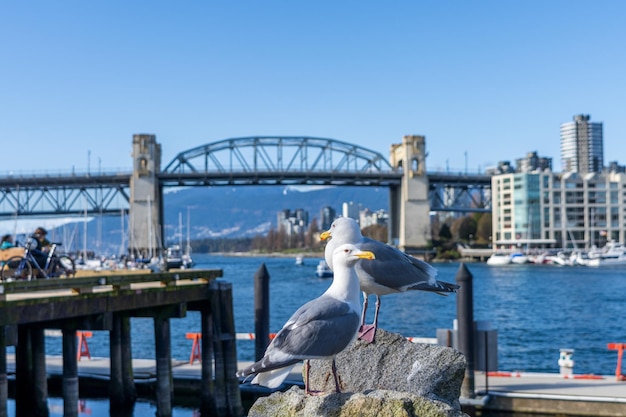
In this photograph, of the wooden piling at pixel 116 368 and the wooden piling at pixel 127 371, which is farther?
the wooden piling at pixel 127 371

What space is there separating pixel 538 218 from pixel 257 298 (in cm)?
14137

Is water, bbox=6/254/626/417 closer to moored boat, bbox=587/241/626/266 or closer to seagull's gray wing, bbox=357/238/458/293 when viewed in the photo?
seagull's gray wing, bbox=357/238/458/293

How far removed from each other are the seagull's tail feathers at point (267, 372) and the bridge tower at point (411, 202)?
133 metres

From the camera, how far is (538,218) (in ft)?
513

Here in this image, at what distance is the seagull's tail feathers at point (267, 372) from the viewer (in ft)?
17.7

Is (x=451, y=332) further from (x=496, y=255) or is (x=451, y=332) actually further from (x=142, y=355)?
(x=496, y=255)

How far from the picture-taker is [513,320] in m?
49.0

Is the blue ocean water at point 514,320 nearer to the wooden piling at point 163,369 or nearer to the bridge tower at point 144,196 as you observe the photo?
the wooden piling at point 163,369

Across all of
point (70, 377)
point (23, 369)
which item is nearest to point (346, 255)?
point (70, 377)

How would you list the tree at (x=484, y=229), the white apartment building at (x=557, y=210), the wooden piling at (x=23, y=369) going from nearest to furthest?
the wooden piling at (x=23, y=369) < the white apartment building at (x=557, y=210) < the tree at (x=484, y=229)

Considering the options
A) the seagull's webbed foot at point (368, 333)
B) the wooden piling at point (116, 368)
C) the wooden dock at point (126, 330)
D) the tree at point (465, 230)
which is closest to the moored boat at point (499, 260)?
the tree at point (465, 230)

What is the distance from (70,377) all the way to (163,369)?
2.88 metres

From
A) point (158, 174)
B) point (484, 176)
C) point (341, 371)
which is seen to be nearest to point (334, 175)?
point (158, 174)

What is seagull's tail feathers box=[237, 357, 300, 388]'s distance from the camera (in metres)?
5.41
